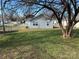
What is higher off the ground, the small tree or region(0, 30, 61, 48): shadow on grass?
the small tree

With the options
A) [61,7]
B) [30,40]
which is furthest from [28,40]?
[61,7]

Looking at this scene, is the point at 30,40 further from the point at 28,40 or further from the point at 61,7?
the point at 61,7

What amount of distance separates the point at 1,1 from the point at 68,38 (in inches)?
252

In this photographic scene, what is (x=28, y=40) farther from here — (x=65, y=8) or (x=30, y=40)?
(x=65, y=8)

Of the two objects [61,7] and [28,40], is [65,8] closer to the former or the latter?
[61,7]

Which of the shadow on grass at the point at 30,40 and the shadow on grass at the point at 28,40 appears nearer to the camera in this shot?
the shadow on grass at the point at 30,40

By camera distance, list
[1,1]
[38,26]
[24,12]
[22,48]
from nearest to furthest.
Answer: [22,48] → [24,12] → [1,1] → [38,26]

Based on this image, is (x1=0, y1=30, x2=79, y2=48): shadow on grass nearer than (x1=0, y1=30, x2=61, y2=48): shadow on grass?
Yes

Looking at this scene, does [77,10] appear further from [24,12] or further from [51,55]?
[51,55]

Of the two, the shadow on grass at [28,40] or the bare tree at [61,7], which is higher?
the bare tree at [61,7]

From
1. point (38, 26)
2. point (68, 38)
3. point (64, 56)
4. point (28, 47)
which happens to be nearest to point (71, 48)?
point (64, 56)

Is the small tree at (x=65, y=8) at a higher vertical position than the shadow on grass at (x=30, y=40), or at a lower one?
higher

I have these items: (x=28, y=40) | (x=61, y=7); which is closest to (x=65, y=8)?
(x=61, y=7)

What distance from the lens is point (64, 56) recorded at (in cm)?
1241
